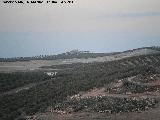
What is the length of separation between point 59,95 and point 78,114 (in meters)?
12.5

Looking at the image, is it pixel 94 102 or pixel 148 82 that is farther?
pixel 148 82

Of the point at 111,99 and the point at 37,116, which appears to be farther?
the point at 111,99

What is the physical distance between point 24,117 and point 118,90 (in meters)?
13.4

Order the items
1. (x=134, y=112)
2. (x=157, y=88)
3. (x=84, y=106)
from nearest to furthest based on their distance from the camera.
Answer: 1. (x=134, y=112)
2. (x=84, y=106)
3. (x=157, y=88)

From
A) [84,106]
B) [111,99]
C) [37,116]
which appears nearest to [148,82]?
[111,99]

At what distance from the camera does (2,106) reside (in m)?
45.4

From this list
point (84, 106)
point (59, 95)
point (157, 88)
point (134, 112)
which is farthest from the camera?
point (59, 95)

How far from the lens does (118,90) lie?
44.2 m

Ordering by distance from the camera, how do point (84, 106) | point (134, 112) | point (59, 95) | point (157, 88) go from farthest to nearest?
1. point (59, 95)
2. point (157, 88)
3. point (84, 106)
4. point (134, 112)

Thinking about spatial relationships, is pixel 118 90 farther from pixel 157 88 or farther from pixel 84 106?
pixel 84 106

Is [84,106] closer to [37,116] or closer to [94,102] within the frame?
[94,102]

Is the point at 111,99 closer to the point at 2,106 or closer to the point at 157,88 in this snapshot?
the point at 157,88

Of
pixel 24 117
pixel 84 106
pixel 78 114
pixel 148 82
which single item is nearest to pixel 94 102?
pixel 84 106

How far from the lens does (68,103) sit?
1550 inches
